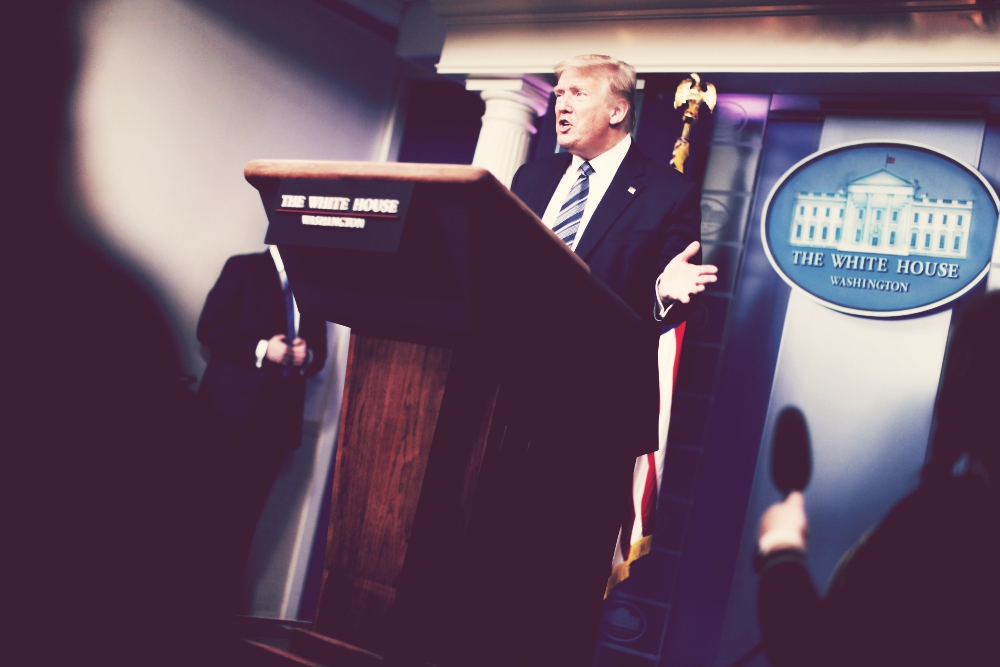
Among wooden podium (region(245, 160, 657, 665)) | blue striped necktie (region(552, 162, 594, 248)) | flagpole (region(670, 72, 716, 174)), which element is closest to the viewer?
wooden podium (region(245, 160, 657, 665))

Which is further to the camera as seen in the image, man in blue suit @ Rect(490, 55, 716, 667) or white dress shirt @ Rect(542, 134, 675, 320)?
white dress shirt @ Rect(542, 134, 675, 320)

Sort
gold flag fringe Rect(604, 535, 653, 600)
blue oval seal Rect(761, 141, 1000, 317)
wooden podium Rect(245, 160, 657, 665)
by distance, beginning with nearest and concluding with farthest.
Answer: wooden podium Rect(245, 160, 657, 665) → gold flag fringe Rect(604, 535, 653, 600) → blue oval seal Rect(761, 141, 1000, 317)

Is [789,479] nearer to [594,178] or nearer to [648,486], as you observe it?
[594,178]

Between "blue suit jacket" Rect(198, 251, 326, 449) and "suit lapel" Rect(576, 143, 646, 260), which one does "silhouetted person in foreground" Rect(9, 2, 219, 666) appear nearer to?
"blue suit jacket" Rect(198, 251, 326, 449)

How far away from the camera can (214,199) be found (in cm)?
363

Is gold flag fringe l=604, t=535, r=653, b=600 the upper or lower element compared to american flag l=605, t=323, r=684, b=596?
lower

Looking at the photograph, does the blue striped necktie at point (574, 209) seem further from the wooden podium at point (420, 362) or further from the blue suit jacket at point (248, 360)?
the blue suit jacket at point (248, 360)

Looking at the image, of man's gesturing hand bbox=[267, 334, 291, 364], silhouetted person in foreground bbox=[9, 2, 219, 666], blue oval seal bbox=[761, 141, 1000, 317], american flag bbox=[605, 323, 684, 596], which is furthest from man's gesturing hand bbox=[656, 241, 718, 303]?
man's gesturing hand bbox=[267, 334, 291, 364]

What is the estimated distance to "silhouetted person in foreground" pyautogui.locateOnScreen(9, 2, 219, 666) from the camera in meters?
2.89

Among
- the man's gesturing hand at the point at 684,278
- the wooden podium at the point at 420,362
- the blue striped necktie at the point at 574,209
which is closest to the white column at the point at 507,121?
the blue striped necktie at the point at 574,209

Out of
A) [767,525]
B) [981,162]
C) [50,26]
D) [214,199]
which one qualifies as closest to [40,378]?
[214,199]

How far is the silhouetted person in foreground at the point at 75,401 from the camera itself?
2889 millimetres

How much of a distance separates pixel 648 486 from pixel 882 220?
4.43ft

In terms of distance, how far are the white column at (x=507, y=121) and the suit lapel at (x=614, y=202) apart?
5.74 feet
